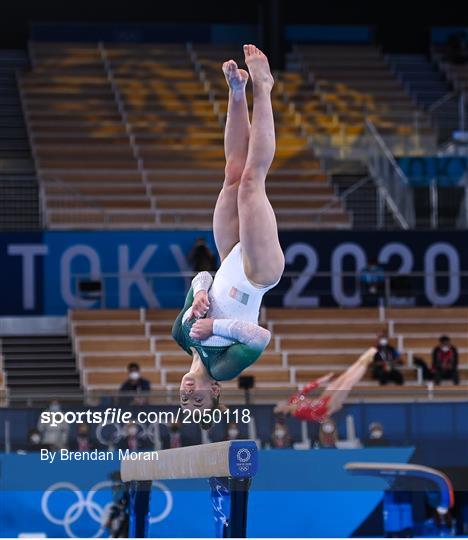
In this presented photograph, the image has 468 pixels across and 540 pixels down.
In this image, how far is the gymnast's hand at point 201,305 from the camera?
7.43 m

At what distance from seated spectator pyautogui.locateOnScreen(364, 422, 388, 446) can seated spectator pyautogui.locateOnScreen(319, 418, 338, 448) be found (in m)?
0.34

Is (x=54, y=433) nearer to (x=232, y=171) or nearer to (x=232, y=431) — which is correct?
(x=232, y=431)

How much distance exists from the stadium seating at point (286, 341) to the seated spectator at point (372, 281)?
0.96 feet

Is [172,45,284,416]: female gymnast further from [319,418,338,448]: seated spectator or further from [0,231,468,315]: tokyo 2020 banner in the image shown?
[0,231,468,315]: tokyo 2020 banner

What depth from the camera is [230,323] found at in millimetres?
7348

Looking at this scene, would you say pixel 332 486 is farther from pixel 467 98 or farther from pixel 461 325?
pixel 467 98

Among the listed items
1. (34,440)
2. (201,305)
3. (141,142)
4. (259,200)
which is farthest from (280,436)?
(141,142)

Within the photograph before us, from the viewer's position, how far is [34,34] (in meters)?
25.0

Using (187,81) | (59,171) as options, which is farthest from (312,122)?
(59,171)

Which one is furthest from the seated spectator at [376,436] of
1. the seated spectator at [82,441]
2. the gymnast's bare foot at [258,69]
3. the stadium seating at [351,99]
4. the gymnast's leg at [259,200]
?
the stadium seating at [351,99]

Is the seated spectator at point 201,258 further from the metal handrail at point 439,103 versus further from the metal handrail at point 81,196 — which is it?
the metal handrail at point 439,103

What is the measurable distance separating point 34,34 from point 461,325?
1026cm

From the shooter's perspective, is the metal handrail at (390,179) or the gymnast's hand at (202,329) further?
the metal handrail at (390,179)

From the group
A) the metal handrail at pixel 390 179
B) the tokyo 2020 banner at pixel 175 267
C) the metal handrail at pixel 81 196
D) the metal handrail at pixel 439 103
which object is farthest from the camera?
the metal handrail at pixel 439 103
